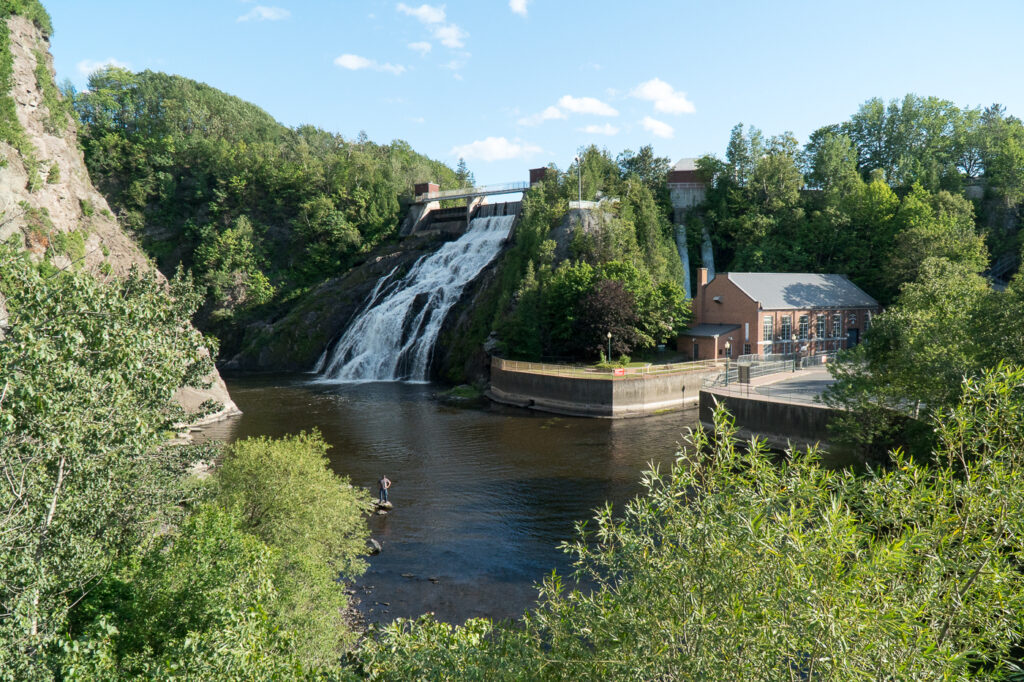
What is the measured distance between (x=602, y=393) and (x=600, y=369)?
3233 millimetres

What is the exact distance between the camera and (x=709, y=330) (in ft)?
179

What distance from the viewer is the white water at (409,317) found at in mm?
58188

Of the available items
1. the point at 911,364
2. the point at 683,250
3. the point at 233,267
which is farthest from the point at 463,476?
the point at 233,267

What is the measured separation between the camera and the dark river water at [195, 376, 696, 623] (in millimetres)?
19375

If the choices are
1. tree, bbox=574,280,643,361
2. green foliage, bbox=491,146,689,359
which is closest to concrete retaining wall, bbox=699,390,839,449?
tree, bbox=574,280,643,361

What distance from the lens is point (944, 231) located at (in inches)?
2279

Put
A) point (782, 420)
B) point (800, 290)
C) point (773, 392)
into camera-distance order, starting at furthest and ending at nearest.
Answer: point (800, 290) → point (773, 392) → point (782, 420)

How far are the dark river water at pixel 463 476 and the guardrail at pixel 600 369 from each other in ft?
11.3

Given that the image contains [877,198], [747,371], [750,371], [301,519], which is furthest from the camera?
[877,198]

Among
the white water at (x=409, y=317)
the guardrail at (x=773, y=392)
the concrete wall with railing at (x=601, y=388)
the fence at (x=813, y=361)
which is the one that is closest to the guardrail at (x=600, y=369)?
the concrete wall with railing at (x=601, y=388)

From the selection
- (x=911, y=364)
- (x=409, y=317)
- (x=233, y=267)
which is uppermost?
(x=233, y=267)

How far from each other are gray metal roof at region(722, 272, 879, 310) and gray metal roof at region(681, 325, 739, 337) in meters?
3.43

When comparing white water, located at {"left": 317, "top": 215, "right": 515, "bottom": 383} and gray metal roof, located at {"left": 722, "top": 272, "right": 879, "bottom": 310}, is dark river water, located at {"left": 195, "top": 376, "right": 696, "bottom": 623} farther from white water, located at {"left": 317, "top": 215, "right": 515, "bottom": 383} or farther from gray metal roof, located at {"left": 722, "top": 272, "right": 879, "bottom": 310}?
gray metal roof, located at {"left": 722, "top": 272, "right": 879, "bottom": 310}

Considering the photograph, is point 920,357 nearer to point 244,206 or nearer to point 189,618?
point 189,618
